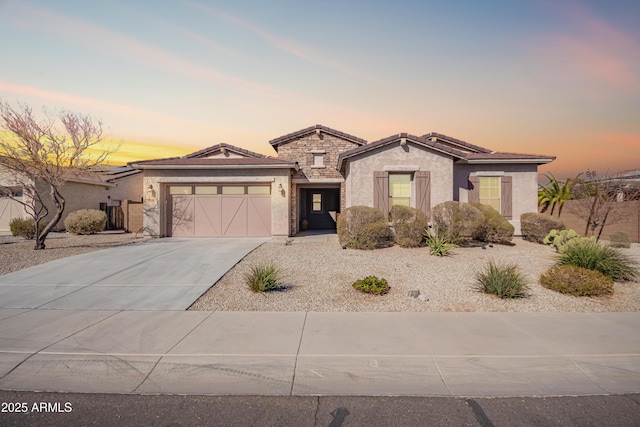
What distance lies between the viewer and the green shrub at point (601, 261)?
8.20 meters

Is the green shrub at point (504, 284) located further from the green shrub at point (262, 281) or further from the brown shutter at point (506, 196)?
the brown shutter at point (506, 196)

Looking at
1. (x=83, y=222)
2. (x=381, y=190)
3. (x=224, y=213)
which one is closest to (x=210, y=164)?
(x=224, y=213)

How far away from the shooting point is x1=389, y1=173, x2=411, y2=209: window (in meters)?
14.6

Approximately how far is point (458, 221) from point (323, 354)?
9553 mm

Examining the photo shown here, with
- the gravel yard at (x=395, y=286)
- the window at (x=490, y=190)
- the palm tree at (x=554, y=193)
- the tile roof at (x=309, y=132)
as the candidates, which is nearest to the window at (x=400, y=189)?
the gravel yard at (x=395, y=286)

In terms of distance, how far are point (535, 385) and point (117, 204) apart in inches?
1186

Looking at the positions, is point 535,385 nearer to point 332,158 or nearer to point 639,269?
point 639,269

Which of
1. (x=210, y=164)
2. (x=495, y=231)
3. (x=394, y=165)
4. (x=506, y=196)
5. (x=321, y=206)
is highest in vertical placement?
(x=210, y=164)

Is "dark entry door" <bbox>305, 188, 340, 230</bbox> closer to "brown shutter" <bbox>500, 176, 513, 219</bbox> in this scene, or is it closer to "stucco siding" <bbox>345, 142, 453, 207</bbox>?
"stucco siding" <bbox>345, 142, 453, 207</bbox>

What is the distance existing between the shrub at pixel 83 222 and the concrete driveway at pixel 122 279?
8027 mm

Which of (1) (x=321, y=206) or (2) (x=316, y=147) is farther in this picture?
(1) (x=321, y=206)

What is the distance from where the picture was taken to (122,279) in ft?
28.4

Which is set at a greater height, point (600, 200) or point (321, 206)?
point (600, 200)

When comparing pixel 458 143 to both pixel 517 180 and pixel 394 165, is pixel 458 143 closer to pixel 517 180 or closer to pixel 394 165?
pixel 517 180
